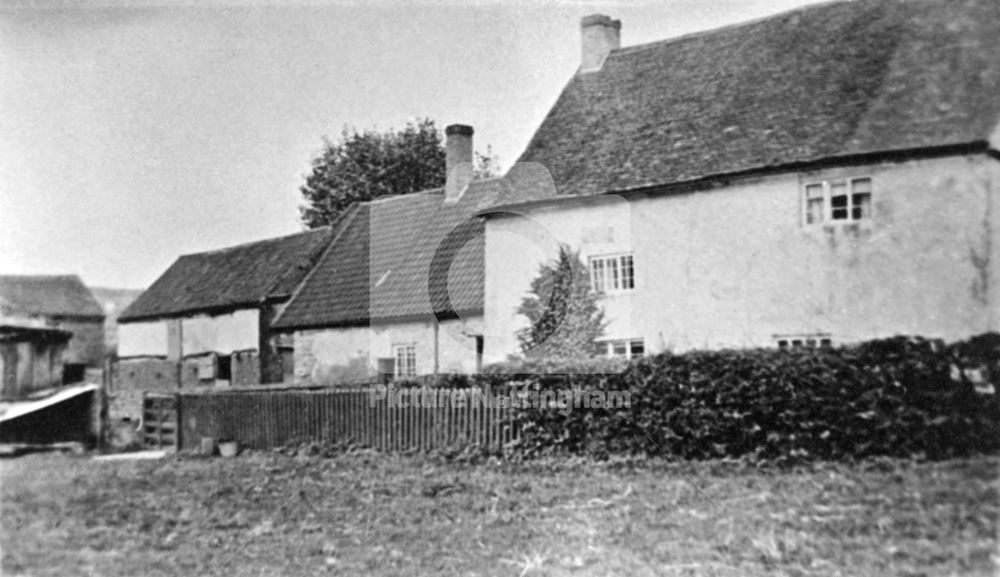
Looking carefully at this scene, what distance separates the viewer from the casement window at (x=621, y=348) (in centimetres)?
1612

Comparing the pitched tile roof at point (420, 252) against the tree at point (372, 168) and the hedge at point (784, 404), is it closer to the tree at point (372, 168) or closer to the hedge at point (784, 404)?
the tree at point (372, 168)

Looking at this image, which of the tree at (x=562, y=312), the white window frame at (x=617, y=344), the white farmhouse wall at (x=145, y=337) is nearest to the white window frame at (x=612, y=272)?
the tree at (x=562, y=312)

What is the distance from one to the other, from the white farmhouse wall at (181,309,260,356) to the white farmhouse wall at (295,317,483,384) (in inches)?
65.5

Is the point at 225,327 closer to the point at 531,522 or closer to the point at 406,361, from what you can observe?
the point at 406,361

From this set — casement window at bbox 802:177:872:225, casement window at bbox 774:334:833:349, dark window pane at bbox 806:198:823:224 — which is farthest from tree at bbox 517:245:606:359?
casement window at bbox 802:177:872:225

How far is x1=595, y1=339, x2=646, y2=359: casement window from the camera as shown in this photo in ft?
52.9

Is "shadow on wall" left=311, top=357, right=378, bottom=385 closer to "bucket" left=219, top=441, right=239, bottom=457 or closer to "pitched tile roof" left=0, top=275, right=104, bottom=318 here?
"bucket" left=219, top=441, right=239, bottom=457

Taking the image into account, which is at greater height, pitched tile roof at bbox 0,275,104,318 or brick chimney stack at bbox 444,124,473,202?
brick chimney stack at bbox 444,124,473,202

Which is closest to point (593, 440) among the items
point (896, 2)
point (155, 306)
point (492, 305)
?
point (492, 305)

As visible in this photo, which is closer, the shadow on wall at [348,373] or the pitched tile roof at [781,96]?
the pitched tile roof at [781,96]

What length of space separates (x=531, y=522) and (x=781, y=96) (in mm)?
9407

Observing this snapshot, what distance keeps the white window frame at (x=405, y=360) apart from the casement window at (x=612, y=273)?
3918mm

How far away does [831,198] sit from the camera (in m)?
14.9

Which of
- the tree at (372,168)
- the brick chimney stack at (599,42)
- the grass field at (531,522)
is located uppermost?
the brick chimney stack at (599,42)
